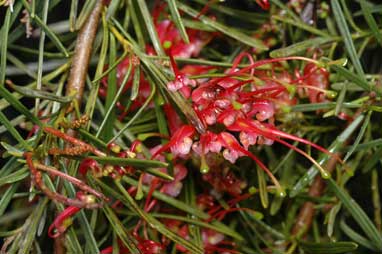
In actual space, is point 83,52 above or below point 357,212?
above

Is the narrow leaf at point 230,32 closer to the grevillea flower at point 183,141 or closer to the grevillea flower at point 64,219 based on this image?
the grevillea flower at point 183,141

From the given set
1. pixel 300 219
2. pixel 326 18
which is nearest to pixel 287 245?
pixel 300 219

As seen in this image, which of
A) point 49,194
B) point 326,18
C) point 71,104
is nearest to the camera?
point 49,194

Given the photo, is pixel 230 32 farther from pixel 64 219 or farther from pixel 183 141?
pixel 64 219

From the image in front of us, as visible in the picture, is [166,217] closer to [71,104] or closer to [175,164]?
[175,164]

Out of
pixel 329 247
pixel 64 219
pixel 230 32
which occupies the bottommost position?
pixel 329 247

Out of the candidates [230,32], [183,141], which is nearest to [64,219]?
[183,141]

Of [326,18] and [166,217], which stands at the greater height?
[326,18]

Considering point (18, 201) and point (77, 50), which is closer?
point (77, 50)

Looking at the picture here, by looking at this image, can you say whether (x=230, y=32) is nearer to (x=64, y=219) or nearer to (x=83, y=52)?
(x=83, y=52)

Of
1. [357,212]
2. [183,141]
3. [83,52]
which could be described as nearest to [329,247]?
[357,212]
